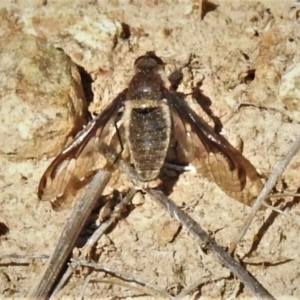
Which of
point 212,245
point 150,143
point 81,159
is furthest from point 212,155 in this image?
point 81,159

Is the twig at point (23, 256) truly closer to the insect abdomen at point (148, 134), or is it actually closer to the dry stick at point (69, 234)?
the dry stick at point (69, 234)

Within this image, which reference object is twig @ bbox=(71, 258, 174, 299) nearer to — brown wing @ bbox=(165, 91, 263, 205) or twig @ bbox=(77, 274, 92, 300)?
twig @ bbox=(77, 274, 92, 300)

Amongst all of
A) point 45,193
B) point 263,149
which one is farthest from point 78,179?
point 263,149

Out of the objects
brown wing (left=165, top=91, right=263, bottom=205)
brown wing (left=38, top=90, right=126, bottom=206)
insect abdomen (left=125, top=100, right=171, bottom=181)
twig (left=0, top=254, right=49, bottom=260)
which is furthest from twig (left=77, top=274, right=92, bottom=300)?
brown wing (left=165, top=91, right=263, bottom=205)

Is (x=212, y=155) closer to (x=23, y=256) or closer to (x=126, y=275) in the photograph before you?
(x=126, y=275)

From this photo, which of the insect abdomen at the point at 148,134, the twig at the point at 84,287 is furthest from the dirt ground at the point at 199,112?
the insect abdomen at the point at 148,134

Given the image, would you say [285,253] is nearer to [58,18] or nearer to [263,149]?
[263,149]
